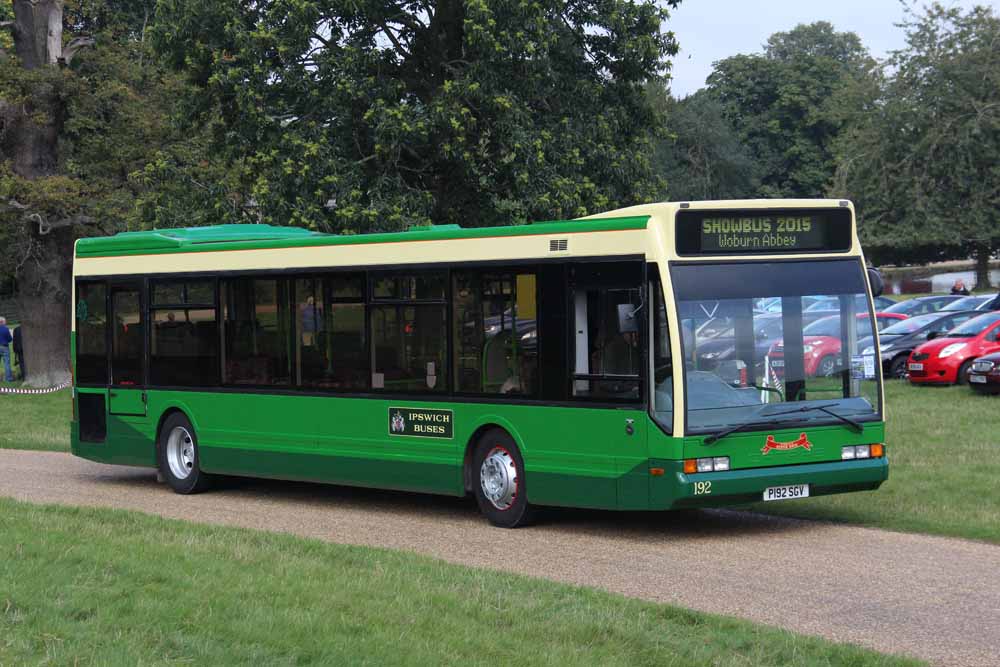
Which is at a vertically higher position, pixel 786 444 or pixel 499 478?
pixel 786 444

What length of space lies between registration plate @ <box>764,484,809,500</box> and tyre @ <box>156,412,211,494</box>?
7.16 metres

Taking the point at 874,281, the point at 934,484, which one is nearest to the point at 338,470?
the point at 874,281

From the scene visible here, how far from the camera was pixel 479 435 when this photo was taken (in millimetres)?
13820

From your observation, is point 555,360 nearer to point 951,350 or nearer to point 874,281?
point 874,281

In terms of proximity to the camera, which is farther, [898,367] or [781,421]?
[898,367]

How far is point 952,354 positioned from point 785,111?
66.4 m

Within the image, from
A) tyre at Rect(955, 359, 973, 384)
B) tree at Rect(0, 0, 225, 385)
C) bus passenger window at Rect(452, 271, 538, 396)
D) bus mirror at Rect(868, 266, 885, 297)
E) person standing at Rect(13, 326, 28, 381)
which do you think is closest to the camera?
bus mirror at Rect(868, 266, 885, 297)

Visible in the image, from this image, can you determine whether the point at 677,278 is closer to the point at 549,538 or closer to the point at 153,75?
the point at 549,538

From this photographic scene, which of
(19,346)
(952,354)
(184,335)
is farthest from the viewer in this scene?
(19,346)

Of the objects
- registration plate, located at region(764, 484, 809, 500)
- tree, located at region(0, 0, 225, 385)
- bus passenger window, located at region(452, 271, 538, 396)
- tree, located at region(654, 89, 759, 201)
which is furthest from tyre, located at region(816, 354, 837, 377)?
tree, located at region(654, 89, 759, 201)

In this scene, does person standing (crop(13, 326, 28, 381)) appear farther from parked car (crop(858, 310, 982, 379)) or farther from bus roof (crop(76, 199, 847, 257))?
bus roof (crop(76, 199, 847, 257))

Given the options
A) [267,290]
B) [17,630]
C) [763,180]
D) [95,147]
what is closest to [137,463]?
[267,290]

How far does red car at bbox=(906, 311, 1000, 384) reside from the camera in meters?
27.7

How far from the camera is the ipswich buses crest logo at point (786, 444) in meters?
12.2
